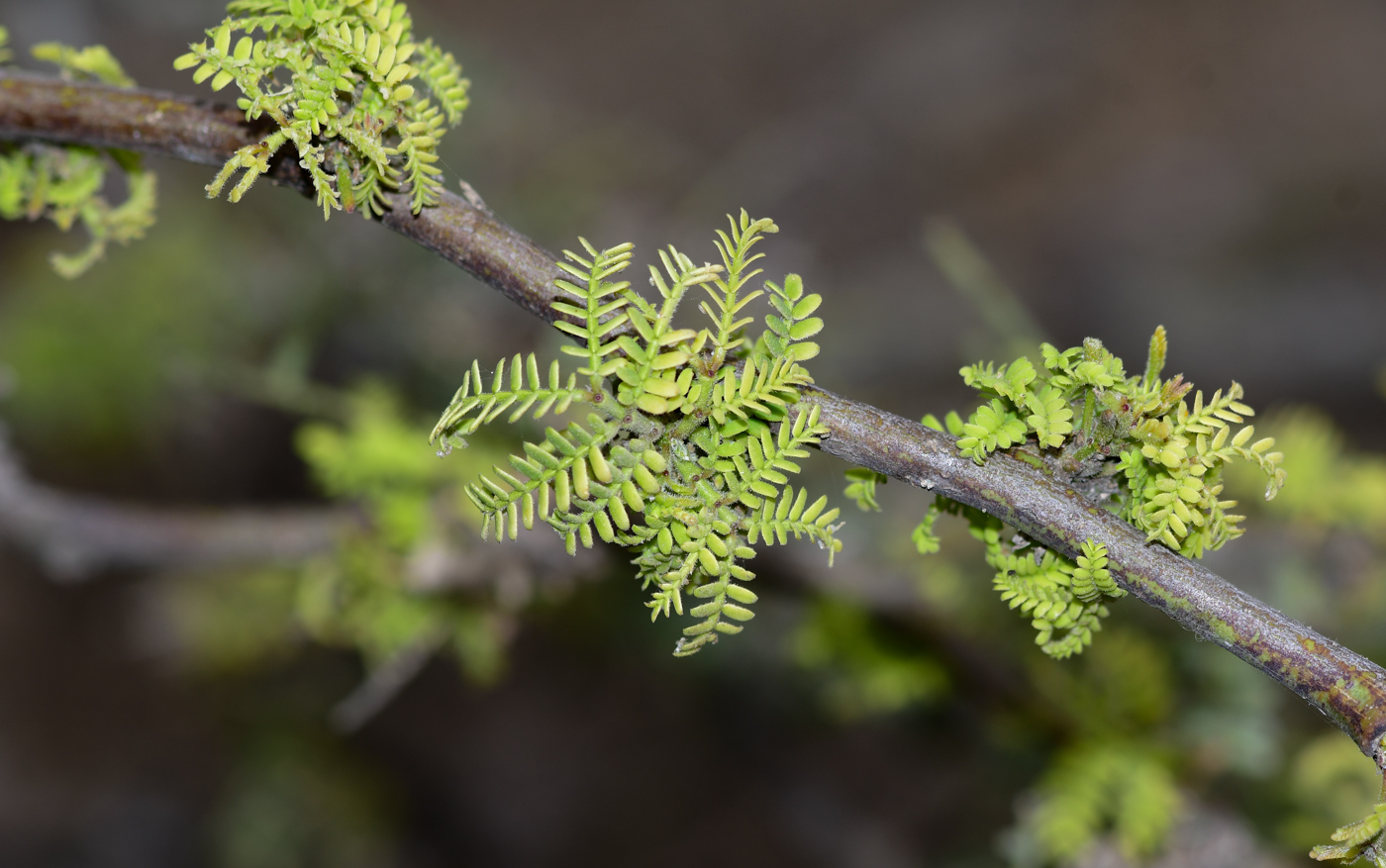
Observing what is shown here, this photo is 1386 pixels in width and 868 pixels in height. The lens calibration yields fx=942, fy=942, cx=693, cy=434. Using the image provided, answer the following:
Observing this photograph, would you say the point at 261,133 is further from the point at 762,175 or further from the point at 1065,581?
the point at 762,175

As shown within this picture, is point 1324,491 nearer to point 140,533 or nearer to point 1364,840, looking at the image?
point 1364,840

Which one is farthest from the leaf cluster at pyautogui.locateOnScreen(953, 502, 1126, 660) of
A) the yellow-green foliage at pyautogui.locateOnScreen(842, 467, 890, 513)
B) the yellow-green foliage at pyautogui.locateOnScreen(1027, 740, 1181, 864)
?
the yellow-green foliage at pyautogui.locateOnScreen(1027, 740, 1181, 864)

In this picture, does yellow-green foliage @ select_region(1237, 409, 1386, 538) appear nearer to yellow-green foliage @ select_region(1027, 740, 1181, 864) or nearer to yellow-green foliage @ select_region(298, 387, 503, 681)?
yellow-green foliage @ select_region(1027, 740, 1181, 864)

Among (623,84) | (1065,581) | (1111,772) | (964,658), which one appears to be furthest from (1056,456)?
(623,84)

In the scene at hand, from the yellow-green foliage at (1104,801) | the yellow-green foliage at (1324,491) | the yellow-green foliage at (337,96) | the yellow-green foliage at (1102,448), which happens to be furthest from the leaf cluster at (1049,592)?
the yellow-green foliage at (1324,491)

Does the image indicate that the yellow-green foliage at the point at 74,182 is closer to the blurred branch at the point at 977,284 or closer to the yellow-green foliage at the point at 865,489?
the yellow-green foliage at the point at 865,489

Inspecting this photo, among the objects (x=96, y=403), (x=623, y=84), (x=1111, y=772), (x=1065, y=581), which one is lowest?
(x=1065, y=581)
